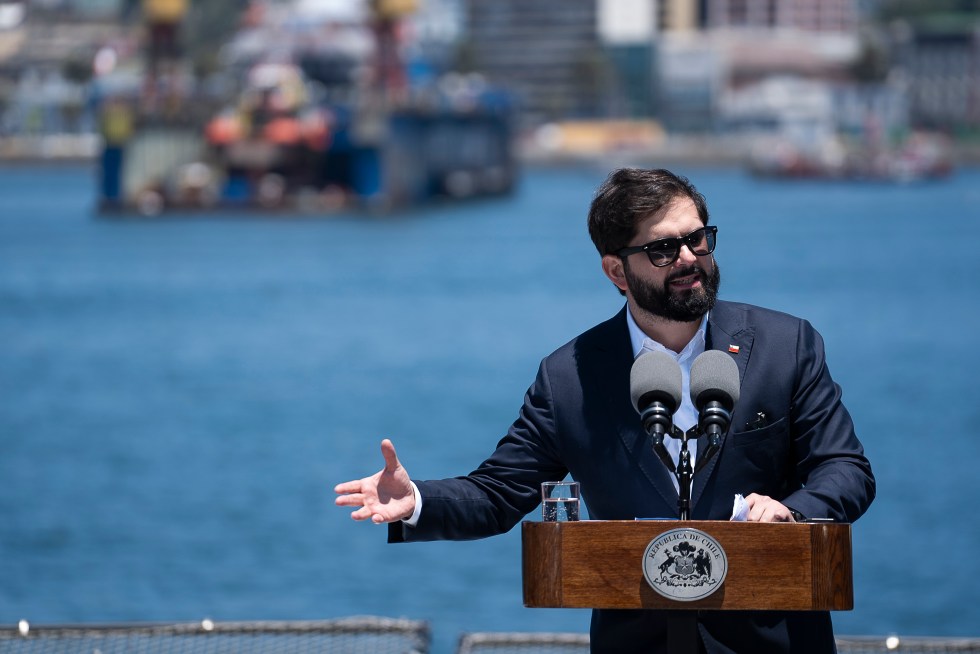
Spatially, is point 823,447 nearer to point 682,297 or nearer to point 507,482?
point 682,297

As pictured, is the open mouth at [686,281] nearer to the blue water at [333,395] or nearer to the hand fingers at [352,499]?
the hand fingers at [352,499]

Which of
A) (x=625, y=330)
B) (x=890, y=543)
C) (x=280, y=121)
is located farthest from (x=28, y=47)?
(x=625, y=330)

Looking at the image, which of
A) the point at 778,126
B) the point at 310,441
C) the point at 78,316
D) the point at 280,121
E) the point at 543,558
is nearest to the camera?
the point at 543,558

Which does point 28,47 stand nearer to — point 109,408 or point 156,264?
point 156,264

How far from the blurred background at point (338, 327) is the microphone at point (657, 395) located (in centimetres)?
304

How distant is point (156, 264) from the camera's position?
65000 mm

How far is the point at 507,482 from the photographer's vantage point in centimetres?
410

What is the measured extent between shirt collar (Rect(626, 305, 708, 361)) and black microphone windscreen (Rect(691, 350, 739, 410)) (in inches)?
13.0

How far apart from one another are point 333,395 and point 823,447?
29.2m

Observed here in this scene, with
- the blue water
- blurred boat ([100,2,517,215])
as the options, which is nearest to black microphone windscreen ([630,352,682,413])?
the blue water

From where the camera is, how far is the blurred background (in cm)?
1738

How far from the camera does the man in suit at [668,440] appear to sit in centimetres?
377

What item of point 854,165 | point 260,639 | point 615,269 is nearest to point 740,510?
point 615,269

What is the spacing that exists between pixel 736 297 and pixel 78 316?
1840 cm
